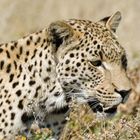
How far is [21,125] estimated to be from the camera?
35.0 feet

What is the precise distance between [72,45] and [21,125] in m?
1.07

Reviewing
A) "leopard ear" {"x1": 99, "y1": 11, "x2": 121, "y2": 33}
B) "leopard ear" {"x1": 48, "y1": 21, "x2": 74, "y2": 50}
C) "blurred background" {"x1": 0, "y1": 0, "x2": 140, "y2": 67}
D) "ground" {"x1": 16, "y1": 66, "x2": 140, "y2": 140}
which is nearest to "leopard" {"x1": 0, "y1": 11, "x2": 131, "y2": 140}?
"leopard ear" {"x1": 48, "y1": 21, "x2": 74, "y2": 50}

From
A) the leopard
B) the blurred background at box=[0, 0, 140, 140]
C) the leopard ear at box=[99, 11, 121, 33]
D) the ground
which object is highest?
the blurred background at box=[0, 0, 140, 140]

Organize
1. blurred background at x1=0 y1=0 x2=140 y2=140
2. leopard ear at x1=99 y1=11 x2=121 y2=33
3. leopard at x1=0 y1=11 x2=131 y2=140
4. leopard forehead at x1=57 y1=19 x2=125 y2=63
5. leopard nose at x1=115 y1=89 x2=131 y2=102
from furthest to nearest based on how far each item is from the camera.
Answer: blurred background at x1=0 y1=0 x2=140 y2=140, leopard ear at x1=99 y1=11 x2=121 y2=33, leopard forehead at x1=57 y1=19 x2=125 y2=63, leopard at x1=0 y1=11 x2=131 y2=140, leopard nose at x1=115 y1=89 x2=131 y2=102

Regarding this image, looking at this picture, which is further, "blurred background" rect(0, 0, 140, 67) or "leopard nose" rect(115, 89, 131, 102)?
"blurred background" rect(0, 0, 140, 67)

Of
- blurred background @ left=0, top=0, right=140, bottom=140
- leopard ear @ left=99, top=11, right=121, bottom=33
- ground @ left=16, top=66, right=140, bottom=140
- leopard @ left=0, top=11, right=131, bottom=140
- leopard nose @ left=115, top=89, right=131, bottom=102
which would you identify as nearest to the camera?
ground @ left=16, top=66, right=140, bottom=140

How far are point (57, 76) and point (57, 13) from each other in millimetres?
16546

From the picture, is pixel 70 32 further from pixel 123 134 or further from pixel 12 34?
pixel 12 34

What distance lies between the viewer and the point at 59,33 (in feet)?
35.2

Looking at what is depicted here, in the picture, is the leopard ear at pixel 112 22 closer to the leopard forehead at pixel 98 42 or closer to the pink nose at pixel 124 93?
the leopard forehead at pixel 98 42

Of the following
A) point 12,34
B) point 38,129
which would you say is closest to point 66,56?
point 38,129

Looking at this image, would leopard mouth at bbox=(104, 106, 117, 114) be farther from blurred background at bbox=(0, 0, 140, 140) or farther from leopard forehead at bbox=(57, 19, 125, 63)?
blurred background at bbox=(0, 0, 140, 140)

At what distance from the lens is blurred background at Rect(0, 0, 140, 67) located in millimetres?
24833

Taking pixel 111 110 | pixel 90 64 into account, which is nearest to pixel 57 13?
pixel 90 64
